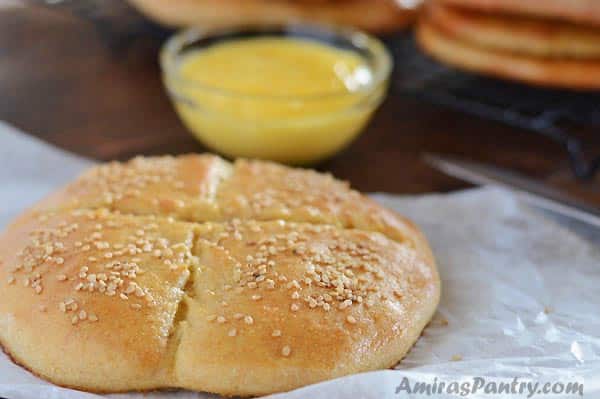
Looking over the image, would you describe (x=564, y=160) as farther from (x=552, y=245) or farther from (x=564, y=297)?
(x=564, y=297)

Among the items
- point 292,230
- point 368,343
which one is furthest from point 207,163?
point 368,343

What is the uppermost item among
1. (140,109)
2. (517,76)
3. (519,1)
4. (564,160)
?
(519,1)

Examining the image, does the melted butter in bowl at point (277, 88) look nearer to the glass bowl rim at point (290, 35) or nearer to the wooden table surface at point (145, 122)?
the glass bowl rim at point (290, 35)

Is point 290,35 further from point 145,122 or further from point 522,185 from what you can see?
point 522,185

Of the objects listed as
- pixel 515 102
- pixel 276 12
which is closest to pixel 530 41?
pixel 515 102

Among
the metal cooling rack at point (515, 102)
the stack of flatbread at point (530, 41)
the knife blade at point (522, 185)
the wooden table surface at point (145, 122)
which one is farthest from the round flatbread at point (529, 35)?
the knife blade at point (522, 185)

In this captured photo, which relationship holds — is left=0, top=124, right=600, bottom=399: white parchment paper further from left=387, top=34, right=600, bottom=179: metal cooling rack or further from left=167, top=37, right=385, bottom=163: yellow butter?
left=387, top=34, right=600, bottom=179: metal cooling rack

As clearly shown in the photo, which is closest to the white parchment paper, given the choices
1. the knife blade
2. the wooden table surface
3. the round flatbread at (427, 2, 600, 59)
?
the knife blade
